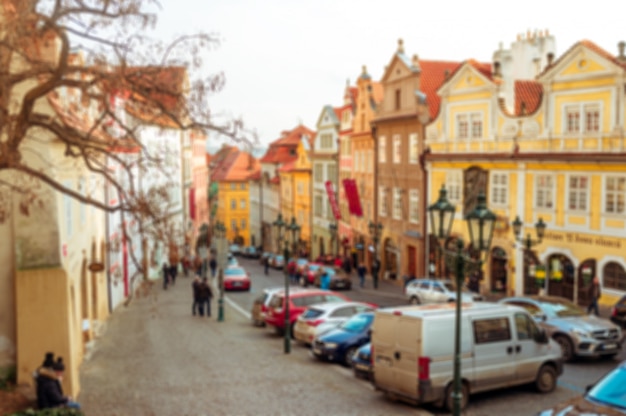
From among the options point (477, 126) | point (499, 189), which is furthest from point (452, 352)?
point (477, 126)

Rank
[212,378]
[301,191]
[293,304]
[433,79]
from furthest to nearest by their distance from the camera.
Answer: [301,191] → [433,79] → [293,304] → [212,378]

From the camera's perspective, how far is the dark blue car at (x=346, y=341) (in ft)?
61.6

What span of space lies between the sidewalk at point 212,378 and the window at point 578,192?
50.3 ft

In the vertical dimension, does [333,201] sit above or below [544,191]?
below

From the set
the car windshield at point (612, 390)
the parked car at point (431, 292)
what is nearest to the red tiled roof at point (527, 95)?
the parked car at point (431, 292)

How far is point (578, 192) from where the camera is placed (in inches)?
1233

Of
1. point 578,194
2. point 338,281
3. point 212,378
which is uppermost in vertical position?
point 578,194

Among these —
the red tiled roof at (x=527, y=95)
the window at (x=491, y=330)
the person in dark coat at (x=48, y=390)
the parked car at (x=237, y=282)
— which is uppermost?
the red tiled roof at (x=527, y=95)

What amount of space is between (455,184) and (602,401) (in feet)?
99.2

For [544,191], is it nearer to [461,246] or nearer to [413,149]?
A: [413,149]

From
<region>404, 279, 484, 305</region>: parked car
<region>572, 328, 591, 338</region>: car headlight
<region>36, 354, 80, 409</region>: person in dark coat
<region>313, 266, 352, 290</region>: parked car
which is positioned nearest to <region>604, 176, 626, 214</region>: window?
<region>404, 279, 484, 305</region>: parked car

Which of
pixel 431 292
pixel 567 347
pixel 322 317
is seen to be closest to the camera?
pixel 567 347

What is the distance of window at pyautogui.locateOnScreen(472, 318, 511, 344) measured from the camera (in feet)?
47.1

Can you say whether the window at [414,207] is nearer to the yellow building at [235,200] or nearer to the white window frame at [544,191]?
the white window frame at [544,191]
